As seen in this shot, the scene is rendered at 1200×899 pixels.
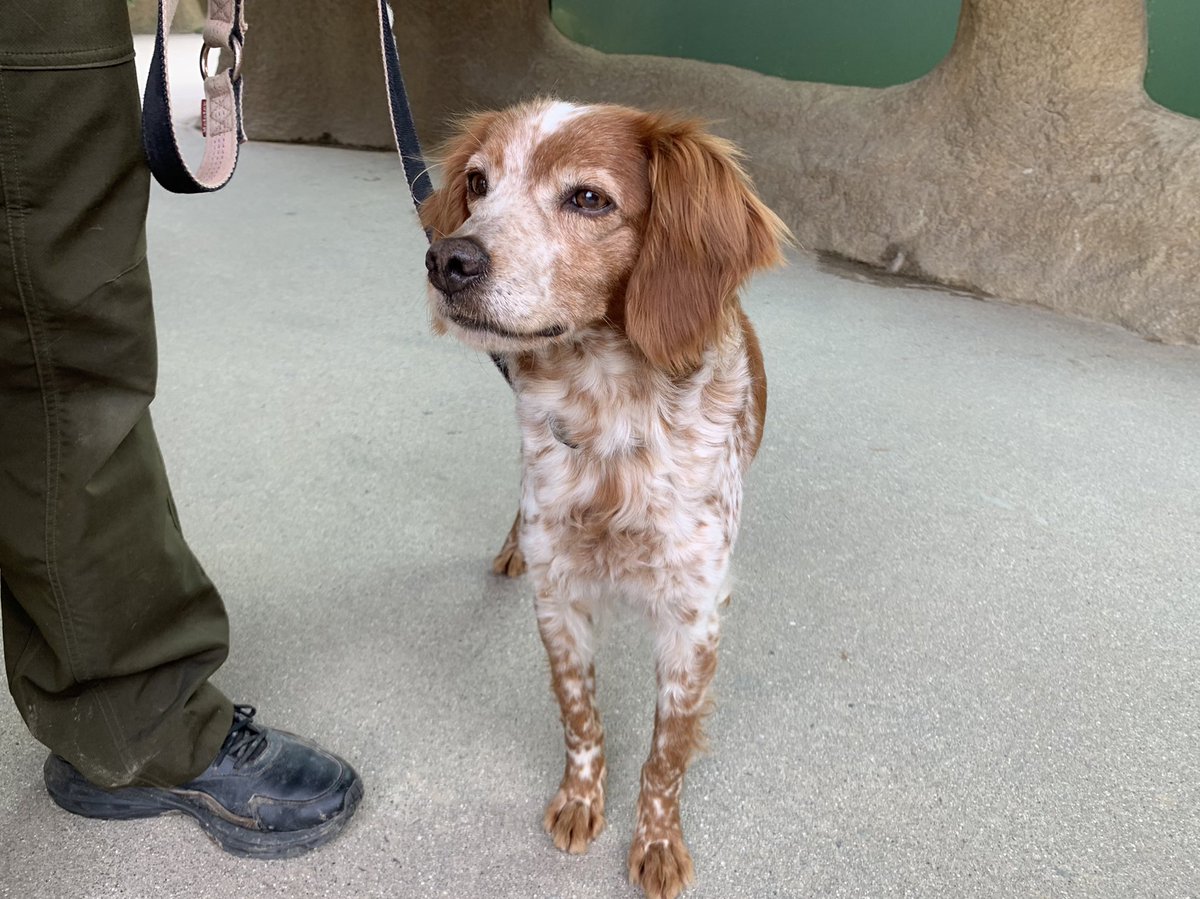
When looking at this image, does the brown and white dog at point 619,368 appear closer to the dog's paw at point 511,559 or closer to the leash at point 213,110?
the leash at point 213,110

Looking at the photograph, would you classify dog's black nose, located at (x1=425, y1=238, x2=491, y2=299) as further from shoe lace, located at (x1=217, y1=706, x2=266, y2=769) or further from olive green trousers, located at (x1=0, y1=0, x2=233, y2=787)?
shoe lace, located at (x1=217, y1=706, x2=266, y2=769)

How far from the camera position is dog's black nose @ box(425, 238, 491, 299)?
3.94 ft

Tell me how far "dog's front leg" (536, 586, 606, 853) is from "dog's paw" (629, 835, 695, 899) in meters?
0.10

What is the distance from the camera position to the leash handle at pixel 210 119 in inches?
42.9

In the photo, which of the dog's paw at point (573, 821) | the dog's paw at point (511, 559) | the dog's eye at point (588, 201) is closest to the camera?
the dog's eye at point (588, 201)

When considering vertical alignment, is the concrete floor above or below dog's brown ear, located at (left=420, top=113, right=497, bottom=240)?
below

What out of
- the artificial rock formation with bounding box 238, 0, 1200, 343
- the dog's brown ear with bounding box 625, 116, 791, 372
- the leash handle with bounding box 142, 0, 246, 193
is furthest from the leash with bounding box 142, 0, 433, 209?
the artificial rock formation with bounding box 238, 0, 1200, 343

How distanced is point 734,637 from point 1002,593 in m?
0.67

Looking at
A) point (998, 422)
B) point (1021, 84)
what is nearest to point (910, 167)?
point (1021, 84)

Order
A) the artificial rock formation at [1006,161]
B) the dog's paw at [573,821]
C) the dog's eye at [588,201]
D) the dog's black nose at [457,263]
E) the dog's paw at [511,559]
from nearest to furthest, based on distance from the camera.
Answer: the dog's black nose at [457,263] < the dog's eye at [588,201] < the dog's paw at [573,821] < the dog's paw at [511,559] < the artificial rock formation at [1006,161]

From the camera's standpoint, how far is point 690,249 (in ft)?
4.26

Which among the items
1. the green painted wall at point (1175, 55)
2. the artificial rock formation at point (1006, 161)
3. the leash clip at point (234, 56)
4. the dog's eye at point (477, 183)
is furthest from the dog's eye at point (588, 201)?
the green painted wall at point (1175, 55)

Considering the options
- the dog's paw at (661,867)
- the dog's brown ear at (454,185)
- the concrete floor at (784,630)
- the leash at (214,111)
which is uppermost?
the leash at (214,111)

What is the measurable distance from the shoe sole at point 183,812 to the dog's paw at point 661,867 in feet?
1.62
